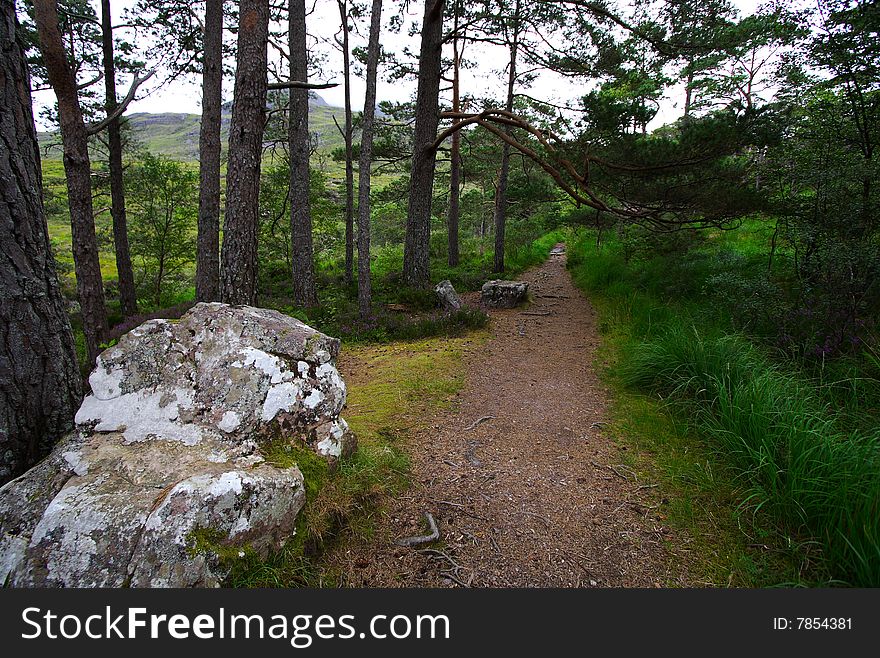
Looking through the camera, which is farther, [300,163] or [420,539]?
[300,163]

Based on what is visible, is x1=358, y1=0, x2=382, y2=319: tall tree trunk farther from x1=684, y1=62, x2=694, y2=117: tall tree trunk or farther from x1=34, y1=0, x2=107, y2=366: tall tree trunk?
x1=684, y1=62, x2=694, y2=117: tall tree trunk

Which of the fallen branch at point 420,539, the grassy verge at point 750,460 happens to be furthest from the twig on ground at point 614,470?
the fallen branch at point 420,539

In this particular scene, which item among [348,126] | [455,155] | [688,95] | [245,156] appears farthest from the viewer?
[688,95]

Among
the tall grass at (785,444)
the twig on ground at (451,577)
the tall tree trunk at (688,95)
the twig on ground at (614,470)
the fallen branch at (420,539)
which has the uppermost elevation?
the tall tree trunk at (688,95)

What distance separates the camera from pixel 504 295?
9.95 m

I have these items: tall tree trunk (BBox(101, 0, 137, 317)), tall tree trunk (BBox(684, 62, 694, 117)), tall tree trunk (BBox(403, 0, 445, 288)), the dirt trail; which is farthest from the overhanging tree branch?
tall tree trunk (BBox(684, 62, 694, 117))

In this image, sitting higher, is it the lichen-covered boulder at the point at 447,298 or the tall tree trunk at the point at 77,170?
the tall tree trunk at the point at 77,170

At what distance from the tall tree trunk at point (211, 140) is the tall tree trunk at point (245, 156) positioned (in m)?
2.85

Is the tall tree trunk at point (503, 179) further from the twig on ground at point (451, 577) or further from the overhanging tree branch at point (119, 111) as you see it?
the twig on ground at point (451, 577)

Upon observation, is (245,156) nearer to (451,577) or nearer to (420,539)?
(420,539)

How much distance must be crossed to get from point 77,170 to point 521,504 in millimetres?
7071

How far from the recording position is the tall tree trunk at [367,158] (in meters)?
7.02

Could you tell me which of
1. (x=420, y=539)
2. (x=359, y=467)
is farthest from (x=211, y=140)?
(x=420, y=539)

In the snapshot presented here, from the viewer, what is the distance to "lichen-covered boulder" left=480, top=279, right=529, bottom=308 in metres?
9.91
